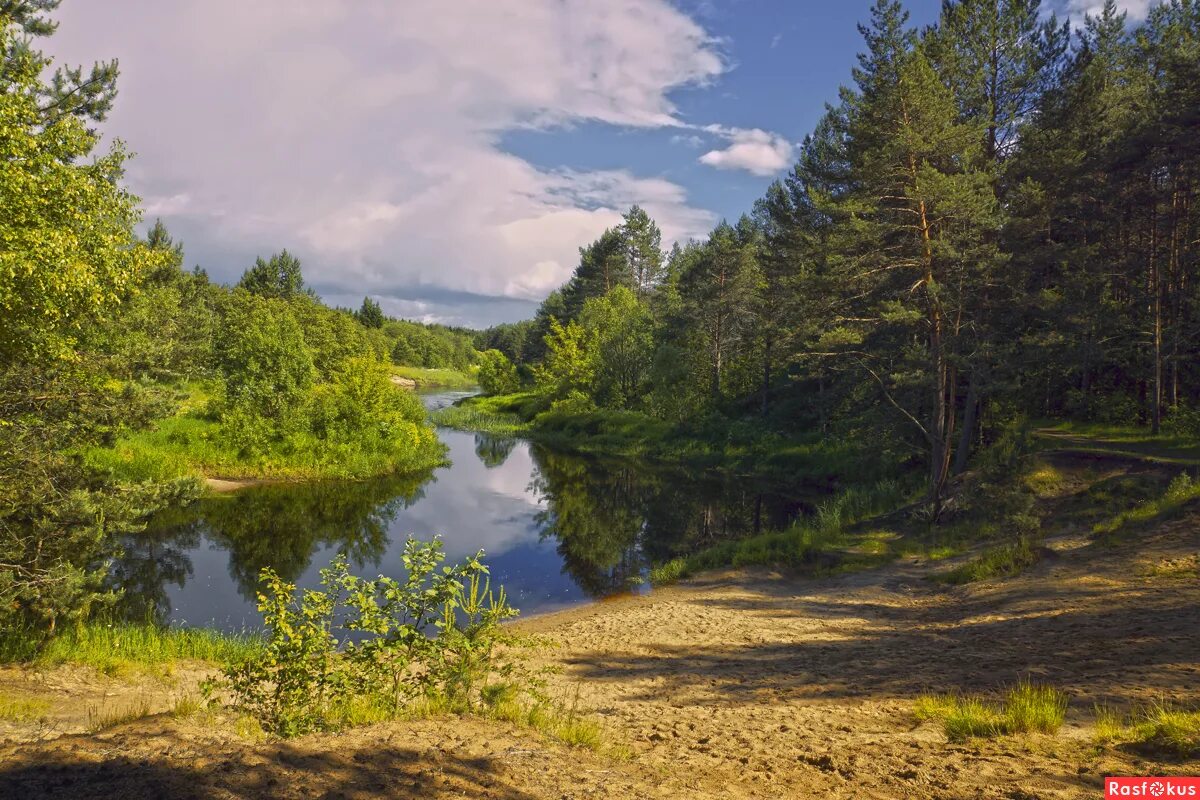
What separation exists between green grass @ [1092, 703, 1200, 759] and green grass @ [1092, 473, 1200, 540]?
10.2m

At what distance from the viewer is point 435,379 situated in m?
132

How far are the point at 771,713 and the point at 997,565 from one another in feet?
33.3

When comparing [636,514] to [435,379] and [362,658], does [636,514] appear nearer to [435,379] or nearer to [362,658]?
[362,658]

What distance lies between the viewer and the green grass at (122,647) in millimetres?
10664

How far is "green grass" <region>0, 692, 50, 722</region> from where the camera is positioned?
7486mm

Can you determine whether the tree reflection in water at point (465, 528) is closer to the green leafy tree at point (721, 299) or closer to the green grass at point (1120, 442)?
the green grass at point (1120, 442)

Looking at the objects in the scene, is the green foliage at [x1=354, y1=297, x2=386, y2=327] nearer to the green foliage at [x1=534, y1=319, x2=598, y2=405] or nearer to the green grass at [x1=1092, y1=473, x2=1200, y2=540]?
the green foliage at [x1=534, y1=319, x2=598, y2=405]

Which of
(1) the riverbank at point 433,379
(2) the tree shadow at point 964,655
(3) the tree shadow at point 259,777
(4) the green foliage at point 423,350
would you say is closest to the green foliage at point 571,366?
(2) the tree shadow at point 964,655

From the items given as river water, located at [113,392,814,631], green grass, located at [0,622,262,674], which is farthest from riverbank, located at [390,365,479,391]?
green grass, located at [0,622,262,674]

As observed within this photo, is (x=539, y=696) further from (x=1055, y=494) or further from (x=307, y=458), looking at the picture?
(x=307, y=458)

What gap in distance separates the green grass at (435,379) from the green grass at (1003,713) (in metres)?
114

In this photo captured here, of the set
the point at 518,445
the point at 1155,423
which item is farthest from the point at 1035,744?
the point at 518,445

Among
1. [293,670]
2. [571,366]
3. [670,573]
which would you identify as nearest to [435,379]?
[571,366]

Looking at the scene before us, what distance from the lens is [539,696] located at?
7.13 meters
